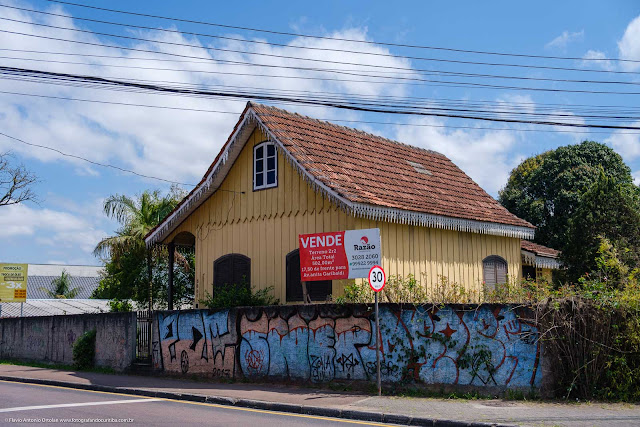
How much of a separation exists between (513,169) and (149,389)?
35455 millimetres

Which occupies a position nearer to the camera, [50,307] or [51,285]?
[50,307]

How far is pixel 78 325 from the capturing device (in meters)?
21.0

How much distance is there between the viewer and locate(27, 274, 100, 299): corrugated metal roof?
69.3 meters

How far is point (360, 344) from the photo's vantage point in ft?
45.8

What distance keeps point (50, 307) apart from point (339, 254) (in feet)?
95.0

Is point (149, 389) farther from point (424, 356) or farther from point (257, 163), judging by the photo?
point (257, 163)

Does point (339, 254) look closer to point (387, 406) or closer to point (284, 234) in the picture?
point (284, 234)

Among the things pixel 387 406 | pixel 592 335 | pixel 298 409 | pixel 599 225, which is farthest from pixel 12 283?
pixel 592 335

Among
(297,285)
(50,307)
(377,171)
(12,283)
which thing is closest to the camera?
(297,285)

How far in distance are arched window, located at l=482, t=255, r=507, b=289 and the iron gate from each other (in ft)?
33.5

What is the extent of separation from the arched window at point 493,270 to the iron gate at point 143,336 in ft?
33.5

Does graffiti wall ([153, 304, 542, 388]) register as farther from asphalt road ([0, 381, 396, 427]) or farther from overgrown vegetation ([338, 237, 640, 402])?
asphalt road ([0, 381, 396, 427])

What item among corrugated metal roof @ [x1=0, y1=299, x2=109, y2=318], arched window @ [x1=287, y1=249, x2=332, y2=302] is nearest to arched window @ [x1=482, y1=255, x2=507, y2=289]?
arched window @ [x1=287, y1=249, x2=332, y2=302]

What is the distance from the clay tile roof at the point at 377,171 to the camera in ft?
57.2
